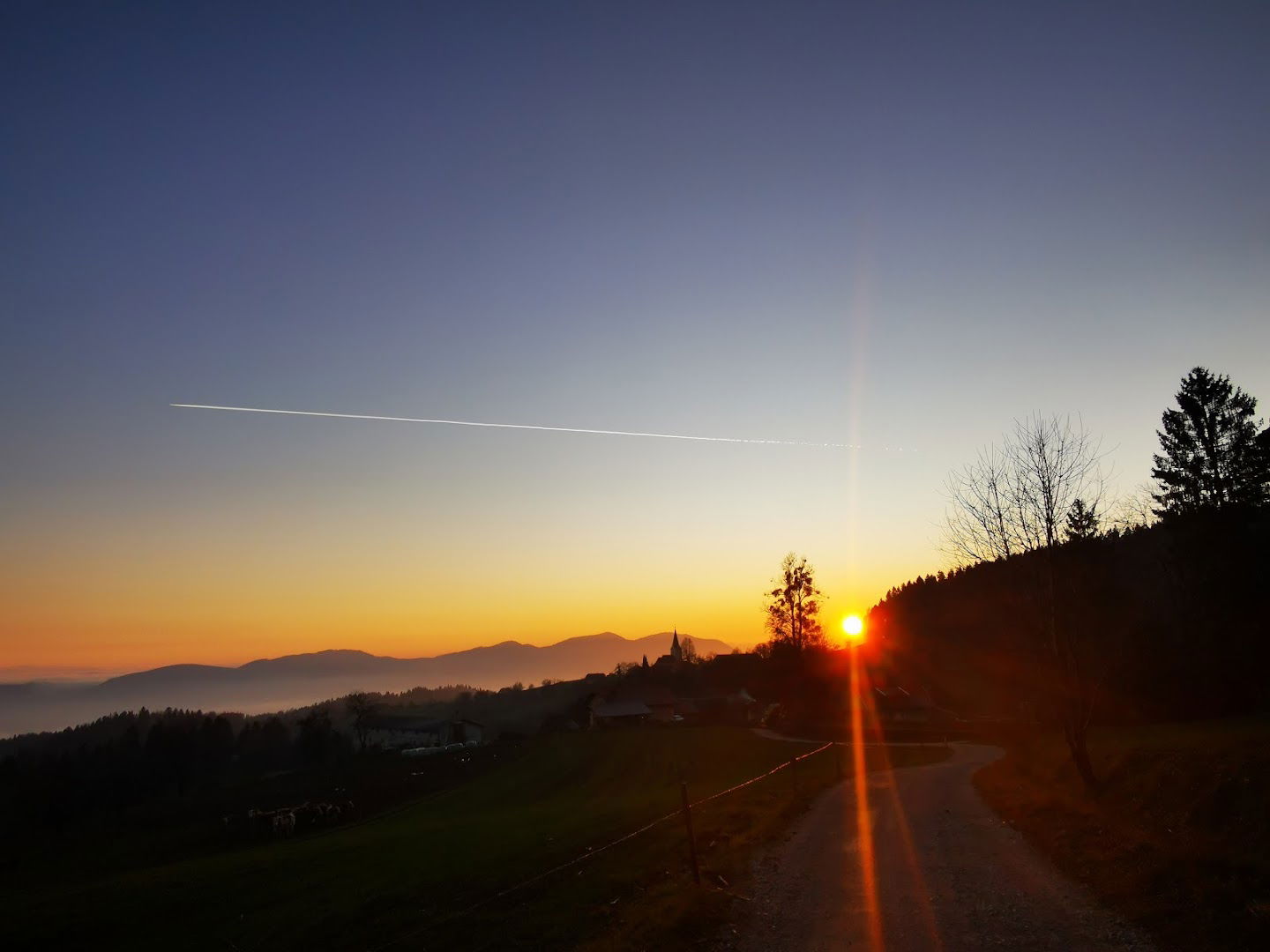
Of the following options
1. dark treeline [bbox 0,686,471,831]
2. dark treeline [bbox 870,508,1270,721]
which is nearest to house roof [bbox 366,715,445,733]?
dark treeline [bbox 0,686,471,831]

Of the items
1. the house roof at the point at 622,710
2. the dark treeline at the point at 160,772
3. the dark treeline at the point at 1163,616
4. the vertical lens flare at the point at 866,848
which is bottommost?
the dark treeline at the point at 160,772

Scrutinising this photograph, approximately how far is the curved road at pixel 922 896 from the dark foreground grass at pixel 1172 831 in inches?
23.2

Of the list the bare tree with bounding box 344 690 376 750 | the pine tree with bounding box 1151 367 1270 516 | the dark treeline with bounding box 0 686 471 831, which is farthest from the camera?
the bare tree with bounding box 344 690 376 750

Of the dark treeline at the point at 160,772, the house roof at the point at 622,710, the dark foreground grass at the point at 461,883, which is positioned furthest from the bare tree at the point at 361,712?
the dark foreground grass at the point at 461,883

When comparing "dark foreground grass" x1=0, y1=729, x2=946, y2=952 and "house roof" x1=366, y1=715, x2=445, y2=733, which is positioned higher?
"dark foreground grass" x1=0, y1=729, x2=946, y2=952

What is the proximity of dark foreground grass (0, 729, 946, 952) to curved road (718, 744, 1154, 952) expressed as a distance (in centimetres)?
109

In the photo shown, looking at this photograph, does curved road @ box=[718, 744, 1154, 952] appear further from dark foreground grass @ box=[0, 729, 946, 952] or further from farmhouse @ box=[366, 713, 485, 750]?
farmhouse @ box=[366, 713, 485, 750]

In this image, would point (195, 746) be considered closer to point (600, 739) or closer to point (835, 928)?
point (600, 739)

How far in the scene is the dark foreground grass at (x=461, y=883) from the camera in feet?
48.6

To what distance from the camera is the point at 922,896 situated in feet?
43.6

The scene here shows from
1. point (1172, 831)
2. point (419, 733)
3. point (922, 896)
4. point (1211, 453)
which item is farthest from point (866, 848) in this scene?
point (419, 733)

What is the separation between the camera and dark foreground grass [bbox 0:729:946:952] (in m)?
14.8

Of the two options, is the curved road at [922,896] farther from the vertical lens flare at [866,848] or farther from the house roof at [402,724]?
the house roof at [402,724]

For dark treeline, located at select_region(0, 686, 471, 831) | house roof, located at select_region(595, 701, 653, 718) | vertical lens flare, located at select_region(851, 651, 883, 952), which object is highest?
vertical lens flare, located at select_region(851, 651, 883, 952)
